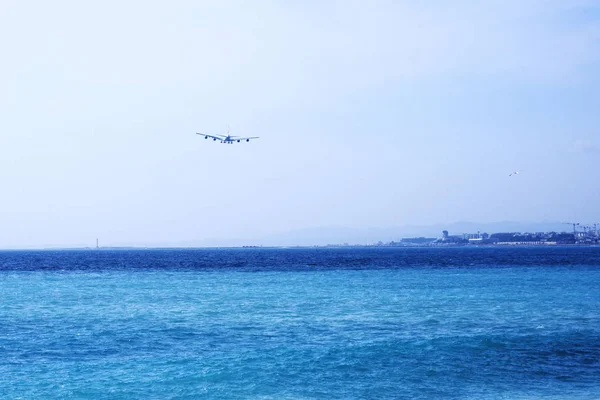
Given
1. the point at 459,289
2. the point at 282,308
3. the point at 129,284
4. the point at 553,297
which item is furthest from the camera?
the point at 129,284

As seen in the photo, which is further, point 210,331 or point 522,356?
point 210,331

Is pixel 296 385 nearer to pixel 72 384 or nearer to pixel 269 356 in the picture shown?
pixel 269 356

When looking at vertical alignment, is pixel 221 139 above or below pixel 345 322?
above

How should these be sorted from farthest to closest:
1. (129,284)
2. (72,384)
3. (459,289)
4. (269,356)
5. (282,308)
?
(129,284), (459,289), (282,308), (269,356), (72,384)

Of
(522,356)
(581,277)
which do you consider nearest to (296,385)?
(522,356)

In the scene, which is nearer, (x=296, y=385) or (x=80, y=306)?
(x=296, y=385)

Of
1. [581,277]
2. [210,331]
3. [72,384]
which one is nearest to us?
[72,384]

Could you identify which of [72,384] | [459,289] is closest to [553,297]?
[459,289]

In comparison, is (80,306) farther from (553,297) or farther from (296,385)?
(553,297)

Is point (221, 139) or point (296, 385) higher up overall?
point (221, 139)
